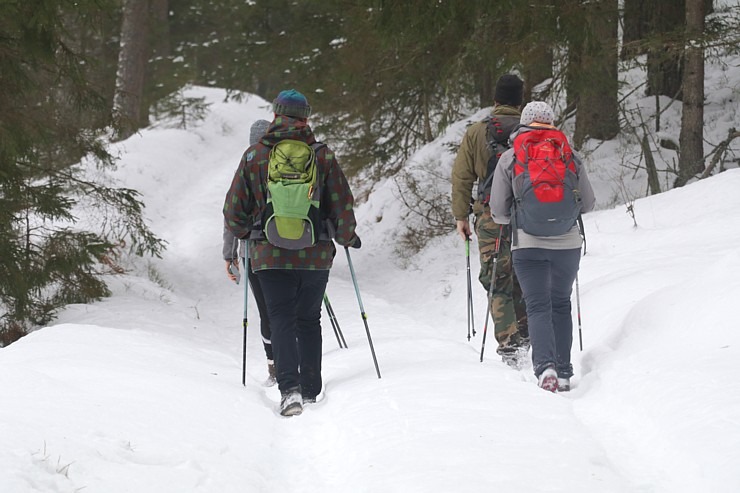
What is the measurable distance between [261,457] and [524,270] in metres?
2.29

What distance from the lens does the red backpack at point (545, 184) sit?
5227mm

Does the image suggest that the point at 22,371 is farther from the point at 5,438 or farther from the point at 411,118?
the point at 411,118

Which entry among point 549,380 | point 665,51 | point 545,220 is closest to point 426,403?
point 549,380

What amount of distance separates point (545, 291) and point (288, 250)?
5.89 feet

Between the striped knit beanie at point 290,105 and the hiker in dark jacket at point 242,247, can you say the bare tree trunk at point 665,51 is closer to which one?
the hiker in dark jacket at point 242,247

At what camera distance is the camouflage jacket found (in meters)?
5.23

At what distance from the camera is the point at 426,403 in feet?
16.0

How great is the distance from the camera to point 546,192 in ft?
17.1

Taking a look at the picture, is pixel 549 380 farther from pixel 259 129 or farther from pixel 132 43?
pixel 132 43

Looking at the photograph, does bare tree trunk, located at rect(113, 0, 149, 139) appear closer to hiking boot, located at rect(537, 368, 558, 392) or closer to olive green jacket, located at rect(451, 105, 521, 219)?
olive green jacket, located at rect(451, 105, 521, 219)

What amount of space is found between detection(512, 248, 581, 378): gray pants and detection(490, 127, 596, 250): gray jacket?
52 millimetres

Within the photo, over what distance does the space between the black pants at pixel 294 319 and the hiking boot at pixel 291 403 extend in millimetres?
47

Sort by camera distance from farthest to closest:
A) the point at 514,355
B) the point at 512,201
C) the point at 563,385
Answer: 1. the point at 514,355
2. the point at 512,201
3. the point at 563,385

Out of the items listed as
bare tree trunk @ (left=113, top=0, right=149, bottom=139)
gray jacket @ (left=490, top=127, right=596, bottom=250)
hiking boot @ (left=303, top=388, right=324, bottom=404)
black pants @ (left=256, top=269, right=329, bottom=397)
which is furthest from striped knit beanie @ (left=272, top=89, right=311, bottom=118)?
bare tree trunk @ (left=113, top=0, right=149, bottom=139)
